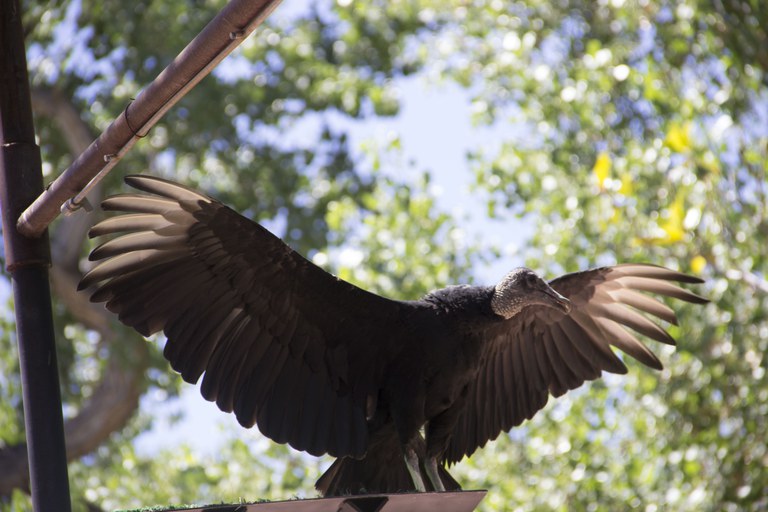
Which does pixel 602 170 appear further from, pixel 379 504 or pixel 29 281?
pixel 29 281

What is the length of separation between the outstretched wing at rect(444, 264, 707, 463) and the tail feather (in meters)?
0.34

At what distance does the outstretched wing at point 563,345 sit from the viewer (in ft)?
12.0

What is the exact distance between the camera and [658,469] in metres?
5.25

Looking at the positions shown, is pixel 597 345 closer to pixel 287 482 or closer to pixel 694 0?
pixel 694 0

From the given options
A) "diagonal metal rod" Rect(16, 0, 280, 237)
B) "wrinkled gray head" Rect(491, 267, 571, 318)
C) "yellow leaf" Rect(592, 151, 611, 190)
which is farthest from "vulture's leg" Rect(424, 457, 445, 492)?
"yellow leaf" Rect(592, 151, 611, 190)

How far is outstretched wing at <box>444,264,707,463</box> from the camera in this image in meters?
3.66

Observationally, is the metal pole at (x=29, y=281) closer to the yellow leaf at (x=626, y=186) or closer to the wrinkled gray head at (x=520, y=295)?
the wrinkled gray head at (x=520, y=295)

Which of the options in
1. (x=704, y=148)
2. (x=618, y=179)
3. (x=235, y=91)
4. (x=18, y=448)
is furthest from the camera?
(x=235, y=91)

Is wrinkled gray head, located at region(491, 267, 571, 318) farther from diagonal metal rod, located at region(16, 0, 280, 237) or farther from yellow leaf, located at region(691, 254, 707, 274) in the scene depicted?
yellow leaf, located at region(691, 254, 707, 274)

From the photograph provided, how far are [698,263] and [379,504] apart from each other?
2972 millimetres

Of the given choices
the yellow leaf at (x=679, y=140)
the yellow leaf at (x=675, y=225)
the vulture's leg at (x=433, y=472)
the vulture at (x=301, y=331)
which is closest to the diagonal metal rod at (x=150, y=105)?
the vulture at (x=301, y=331)

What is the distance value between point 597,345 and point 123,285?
1.74 meters

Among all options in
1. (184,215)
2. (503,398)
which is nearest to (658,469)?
(503,398)

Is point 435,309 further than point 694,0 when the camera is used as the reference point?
No
